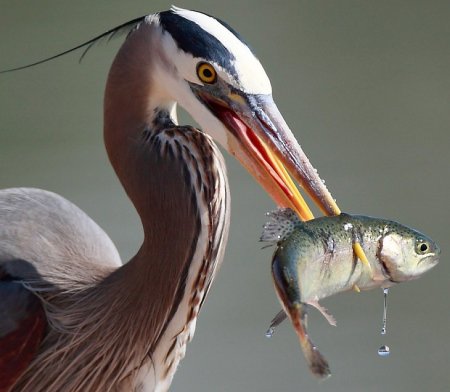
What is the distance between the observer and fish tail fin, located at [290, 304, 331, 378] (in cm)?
143

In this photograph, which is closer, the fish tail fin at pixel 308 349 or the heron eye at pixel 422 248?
the fish tail fin at pixel 308 349

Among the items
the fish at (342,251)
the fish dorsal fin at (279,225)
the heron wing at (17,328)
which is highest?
the heron wing at (17,328)

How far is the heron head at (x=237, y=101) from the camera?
6.00 feet

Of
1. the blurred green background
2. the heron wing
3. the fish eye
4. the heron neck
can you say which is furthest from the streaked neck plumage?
the blurred green background

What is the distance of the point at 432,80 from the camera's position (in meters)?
4.50

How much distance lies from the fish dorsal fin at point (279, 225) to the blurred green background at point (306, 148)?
58.8 inches

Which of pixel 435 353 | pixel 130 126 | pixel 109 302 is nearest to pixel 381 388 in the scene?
pixel 435 353

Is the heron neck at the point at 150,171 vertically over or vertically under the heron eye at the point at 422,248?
over

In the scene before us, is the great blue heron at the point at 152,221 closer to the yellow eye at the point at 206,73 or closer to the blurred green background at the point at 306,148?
the yellow eye at the point at 206,73

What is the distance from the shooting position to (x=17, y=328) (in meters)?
2.09

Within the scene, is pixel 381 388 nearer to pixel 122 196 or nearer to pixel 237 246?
pixel 237 246

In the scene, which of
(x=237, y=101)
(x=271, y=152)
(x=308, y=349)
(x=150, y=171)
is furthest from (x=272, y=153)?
(x=308, y=349)

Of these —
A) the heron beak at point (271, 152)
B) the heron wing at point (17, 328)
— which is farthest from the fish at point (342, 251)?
the heron wing at point (17, 328)

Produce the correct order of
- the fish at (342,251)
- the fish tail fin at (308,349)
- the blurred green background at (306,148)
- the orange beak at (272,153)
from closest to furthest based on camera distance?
the fish tail fin at (308,349)
the fish at (342,251)
the orange beak at (272,153)
the blurred green background at (306,148)
